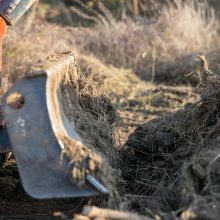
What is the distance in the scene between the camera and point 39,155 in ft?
9.77

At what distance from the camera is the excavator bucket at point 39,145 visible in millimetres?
2963

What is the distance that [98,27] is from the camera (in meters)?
9.73

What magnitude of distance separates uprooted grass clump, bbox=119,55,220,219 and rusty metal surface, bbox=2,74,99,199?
36 centimetres

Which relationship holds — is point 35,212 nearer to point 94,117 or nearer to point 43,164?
point 94,117

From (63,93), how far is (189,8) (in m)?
6.48

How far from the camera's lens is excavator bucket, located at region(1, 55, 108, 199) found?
2.96 m

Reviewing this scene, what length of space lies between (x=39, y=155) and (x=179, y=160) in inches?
41.6

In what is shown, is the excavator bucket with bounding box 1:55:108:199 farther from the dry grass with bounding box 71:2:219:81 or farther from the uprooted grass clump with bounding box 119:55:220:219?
the dry grass with bounding box 71:2:219:81

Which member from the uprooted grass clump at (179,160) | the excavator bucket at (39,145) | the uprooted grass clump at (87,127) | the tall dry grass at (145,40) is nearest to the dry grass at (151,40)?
the tall dry grass at (145,40)

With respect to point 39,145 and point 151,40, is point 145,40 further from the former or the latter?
point 39,145

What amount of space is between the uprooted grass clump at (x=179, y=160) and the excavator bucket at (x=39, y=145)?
1.16ft

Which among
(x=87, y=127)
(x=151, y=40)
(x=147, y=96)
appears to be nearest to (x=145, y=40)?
(x=151, y=40)

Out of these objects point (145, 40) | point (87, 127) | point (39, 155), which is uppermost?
point (145, 40)

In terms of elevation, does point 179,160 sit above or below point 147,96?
below
